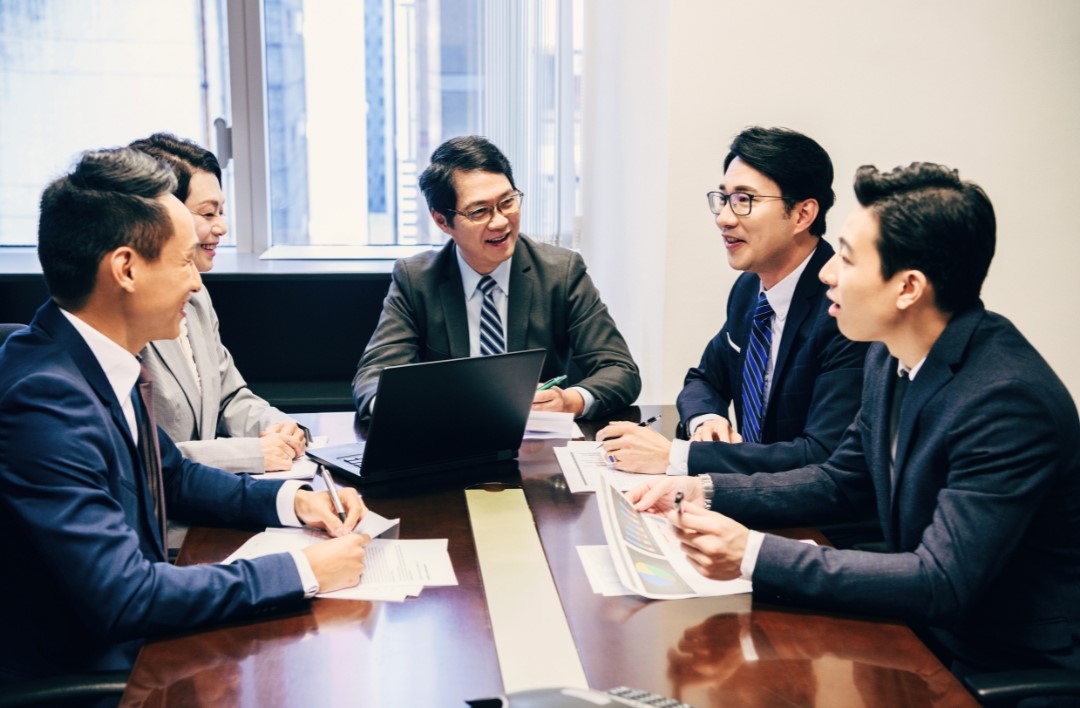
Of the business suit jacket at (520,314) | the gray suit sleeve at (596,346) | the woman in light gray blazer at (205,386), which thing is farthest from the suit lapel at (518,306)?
the woman in light gray blazer at (205,386)

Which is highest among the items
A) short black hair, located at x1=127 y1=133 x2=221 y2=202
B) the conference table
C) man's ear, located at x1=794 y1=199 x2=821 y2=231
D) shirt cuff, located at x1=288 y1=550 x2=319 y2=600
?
short black hair, located at x1=127 y1=133 x2=221 y2=202

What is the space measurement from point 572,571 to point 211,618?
0.55 metres

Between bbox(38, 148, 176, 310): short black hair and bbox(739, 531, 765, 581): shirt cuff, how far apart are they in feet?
3.39

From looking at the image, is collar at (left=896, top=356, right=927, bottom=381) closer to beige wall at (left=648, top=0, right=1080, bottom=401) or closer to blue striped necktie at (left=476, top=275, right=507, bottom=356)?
blue striped necktie at (left=476, top=275, right=507, bottom=356)

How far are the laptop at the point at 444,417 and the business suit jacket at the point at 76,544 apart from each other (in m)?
0.50

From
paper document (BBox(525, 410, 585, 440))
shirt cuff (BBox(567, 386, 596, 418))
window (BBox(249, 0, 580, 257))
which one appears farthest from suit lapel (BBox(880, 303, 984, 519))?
window (BBox(249, 0, 580, 257))

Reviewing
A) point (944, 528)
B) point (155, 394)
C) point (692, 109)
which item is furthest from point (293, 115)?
point (944, 528)

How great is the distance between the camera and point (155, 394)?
2287 millimetres

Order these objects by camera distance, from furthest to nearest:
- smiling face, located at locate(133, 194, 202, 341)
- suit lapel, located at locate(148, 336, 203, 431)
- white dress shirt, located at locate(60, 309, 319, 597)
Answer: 1. suit lapel, located at locate(148, 336, 203, 431)
2. smiling face, located at locate(133, 194, 202, 341)
3. white dress shirt, located at locate(60, 309, 319, 597)

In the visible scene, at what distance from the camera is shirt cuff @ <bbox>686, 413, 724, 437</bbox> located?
255 cm

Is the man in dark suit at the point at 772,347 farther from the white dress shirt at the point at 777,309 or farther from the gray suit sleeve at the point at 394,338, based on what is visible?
the gray suit sleeve at the point at 394,338

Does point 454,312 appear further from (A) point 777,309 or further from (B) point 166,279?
(B) point 166,279

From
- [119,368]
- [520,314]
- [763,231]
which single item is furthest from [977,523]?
[520,314]

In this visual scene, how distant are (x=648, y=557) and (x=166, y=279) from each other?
2.96ft
